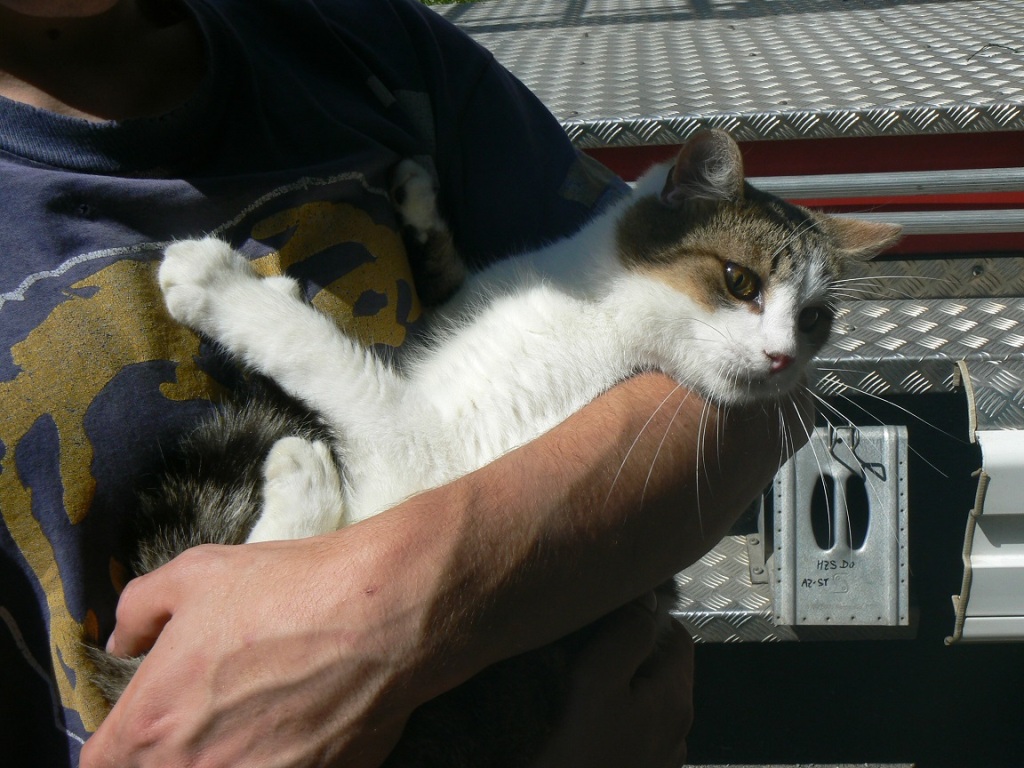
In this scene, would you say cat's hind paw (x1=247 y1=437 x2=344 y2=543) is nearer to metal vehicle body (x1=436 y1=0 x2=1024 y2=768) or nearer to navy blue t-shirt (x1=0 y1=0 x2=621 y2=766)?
navy blue t-shirt (x1=0 y1=0 x2=621 y2=766)

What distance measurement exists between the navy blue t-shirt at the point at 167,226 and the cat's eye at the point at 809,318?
22.4 inches

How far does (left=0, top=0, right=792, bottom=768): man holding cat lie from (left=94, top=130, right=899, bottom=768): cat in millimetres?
62

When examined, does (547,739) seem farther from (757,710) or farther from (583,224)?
(757,710)

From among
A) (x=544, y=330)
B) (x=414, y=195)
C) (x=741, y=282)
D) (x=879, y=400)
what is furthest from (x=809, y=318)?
(x=414, y=195)

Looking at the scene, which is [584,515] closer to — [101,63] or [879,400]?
[101,63]

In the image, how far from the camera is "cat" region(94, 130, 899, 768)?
3.99 ft

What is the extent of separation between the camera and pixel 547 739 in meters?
1.24

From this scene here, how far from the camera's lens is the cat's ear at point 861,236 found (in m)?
1.88

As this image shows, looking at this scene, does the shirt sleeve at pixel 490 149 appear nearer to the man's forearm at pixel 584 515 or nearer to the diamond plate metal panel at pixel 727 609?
the man's forearm at pixel 584 515

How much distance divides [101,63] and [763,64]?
1978 mm

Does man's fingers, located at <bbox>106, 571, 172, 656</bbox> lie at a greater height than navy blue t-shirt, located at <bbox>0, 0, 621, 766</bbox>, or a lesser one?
lesser

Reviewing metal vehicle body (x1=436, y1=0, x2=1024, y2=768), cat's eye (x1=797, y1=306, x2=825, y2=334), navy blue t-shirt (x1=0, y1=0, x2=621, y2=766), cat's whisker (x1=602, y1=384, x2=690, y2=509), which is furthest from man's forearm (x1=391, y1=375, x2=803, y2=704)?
metal vehicle body (x1=436, y1=0, x2=1024, y2=768)

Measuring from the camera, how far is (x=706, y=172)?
172 cm

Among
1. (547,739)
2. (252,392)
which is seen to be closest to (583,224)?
(252,392)
